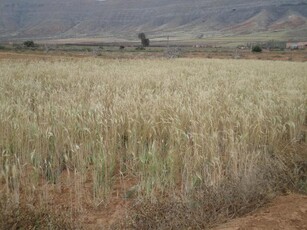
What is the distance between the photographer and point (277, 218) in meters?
3.51

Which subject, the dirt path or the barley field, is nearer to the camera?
the dirt path

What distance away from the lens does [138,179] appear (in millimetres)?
4984

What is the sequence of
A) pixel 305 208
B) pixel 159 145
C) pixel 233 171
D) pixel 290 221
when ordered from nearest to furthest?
1. pixel 290 221
2. pixel 305 208
3. pixel 233 171
4. pixel 159 145

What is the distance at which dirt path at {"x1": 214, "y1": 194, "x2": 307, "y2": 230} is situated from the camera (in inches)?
132

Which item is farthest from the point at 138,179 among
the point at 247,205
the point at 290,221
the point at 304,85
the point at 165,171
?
the point at 304,85

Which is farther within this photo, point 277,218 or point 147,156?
point 147,156

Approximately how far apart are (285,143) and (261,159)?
42.1 inches

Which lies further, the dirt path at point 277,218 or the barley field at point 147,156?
the barley field at point 147,156

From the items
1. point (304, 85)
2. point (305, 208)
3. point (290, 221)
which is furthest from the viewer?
point (304, 85)

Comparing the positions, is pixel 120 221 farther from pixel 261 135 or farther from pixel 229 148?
pixel 261 135

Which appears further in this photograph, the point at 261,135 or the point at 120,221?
the point at 261,135

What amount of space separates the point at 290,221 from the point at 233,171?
4.22 ft

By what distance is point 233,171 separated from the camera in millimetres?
4691

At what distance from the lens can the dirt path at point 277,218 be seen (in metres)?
3.36
